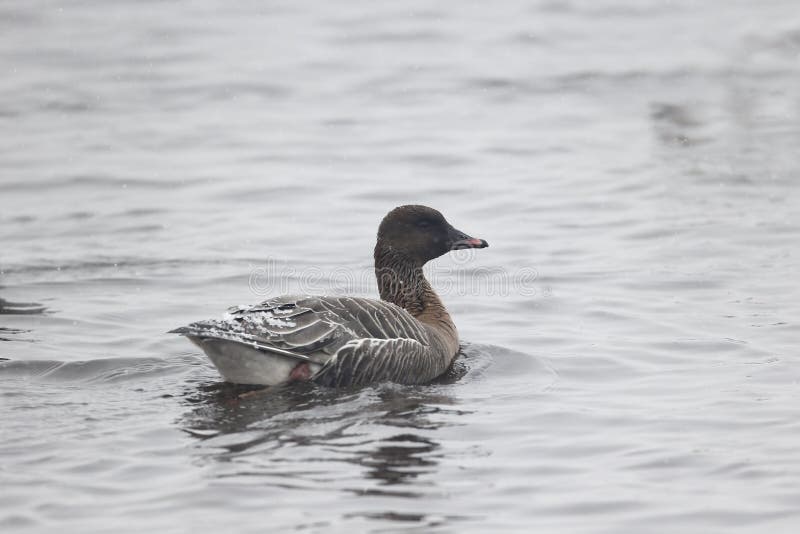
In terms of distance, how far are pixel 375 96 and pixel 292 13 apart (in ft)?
17.1

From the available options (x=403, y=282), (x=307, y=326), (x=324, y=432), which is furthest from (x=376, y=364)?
(x=403, y=282)

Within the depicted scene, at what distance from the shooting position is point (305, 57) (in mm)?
24375

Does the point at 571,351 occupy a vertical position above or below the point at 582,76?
below

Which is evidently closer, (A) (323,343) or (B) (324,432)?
(B) (324,432)

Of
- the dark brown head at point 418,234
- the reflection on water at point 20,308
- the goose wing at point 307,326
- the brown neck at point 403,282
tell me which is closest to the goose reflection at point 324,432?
the goose wing at point 307,326

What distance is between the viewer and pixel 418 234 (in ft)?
36.0

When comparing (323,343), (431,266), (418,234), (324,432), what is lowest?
(324,432)

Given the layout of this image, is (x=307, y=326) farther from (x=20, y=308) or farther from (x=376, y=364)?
(x=20, y=308)

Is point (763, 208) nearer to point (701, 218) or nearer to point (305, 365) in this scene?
point (701, 218)

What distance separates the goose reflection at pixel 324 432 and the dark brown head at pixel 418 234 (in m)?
1.59

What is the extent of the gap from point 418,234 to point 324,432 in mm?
3207

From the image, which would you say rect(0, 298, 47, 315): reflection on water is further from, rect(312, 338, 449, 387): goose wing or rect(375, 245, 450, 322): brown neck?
rect(312, 338, 449, 387): goose wing

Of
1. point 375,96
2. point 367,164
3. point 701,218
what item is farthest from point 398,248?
point 375,96

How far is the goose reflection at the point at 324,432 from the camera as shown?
7367 millimetres
